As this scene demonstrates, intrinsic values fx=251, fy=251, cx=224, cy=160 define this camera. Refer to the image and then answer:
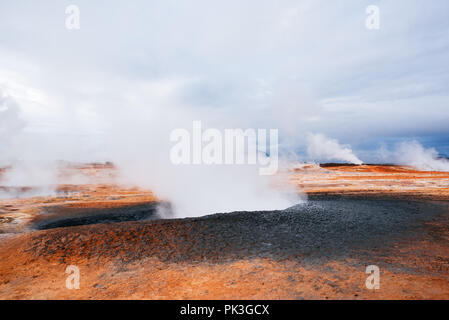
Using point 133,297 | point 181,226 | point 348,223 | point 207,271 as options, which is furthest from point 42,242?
point 348,223

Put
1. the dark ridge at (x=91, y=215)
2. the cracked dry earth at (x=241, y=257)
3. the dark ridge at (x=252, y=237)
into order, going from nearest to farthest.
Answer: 1. the cracked dry earth at (x=241, y=257)
2. the dark ridge at (x=252, y=237)
3. the dark ridge at (x=91, y=215)

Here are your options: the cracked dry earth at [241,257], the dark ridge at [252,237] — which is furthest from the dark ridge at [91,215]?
the dark ridge at [252,237]

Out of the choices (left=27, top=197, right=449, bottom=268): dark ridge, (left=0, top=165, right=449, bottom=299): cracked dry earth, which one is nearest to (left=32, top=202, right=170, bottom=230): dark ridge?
(left=0, top=165, right=449, bottom=299): cracked dry earth

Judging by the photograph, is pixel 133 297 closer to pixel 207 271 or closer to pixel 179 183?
pixel 207 271

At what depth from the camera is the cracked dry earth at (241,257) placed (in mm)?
5266

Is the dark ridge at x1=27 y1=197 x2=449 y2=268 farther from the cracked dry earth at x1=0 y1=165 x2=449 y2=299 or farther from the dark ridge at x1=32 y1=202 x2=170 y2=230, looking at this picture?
the dark ridge at x1=32 y1=202 x2=170 y2=230

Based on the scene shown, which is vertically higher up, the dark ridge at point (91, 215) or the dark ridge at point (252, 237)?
the dark ridge at point (252, 237)

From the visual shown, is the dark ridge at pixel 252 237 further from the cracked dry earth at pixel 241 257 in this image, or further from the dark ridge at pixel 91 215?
the dark ridge at pixel 91 215

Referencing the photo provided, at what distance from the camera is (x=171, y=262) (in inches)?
273

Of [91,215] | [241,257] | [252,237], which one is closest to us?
[241,257]

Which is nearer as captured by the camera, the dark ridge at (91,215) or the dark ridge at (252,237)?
the dark ridge at (252,237)

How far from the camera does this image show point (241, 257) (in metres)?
7.08

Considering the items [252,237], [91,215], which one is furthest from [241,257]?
[91,215]

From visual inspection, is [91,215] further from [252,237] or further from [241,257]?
[241,257]
